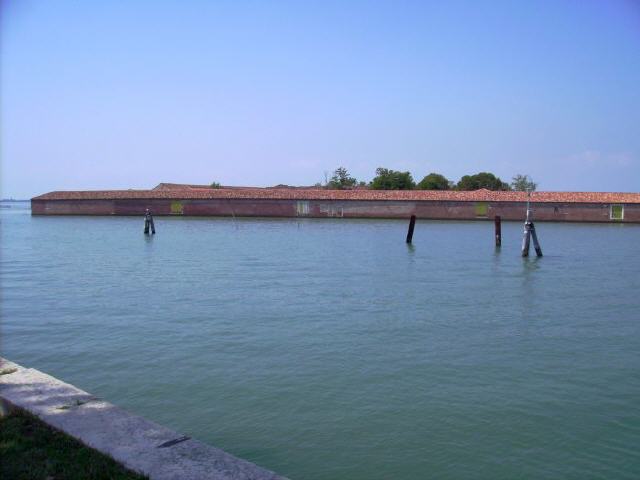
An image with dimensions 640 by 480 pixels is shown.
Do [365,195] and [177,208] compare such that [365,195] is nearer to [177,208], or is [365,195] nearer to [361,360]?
[177,208]

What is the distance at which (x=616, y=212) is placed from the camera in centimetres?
4053

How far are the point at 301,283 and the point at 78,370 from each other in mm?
6358

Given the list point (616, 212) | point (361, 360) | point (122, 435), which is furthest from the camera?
point (616, 212)

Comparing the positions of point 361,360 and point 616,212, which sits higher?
point 616,212

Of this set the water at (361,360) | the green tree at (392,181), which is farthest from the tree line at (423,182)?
the water at (361,360)

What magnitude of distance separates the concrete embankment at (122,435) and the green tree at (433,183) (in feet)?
190

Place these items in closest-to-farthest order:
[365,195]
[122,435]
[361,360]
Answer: [122,435], [361,360], [365,195]

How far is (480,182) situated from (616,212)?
2503 cm

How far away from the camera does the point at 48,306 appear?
30.2 feet

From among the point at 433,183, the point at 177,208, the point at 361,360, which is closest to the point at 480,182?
the point at 433,183

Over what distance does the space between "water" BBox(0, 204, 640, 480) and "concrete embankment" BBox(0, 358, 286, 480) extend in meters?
0.98

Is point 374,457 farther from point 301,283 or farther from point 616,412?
point 301,283

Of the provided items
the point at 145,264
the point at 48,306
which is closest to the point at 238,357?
the point at 48,306

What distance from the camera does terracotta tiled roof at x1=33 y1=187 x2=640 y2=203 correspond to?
136ft
